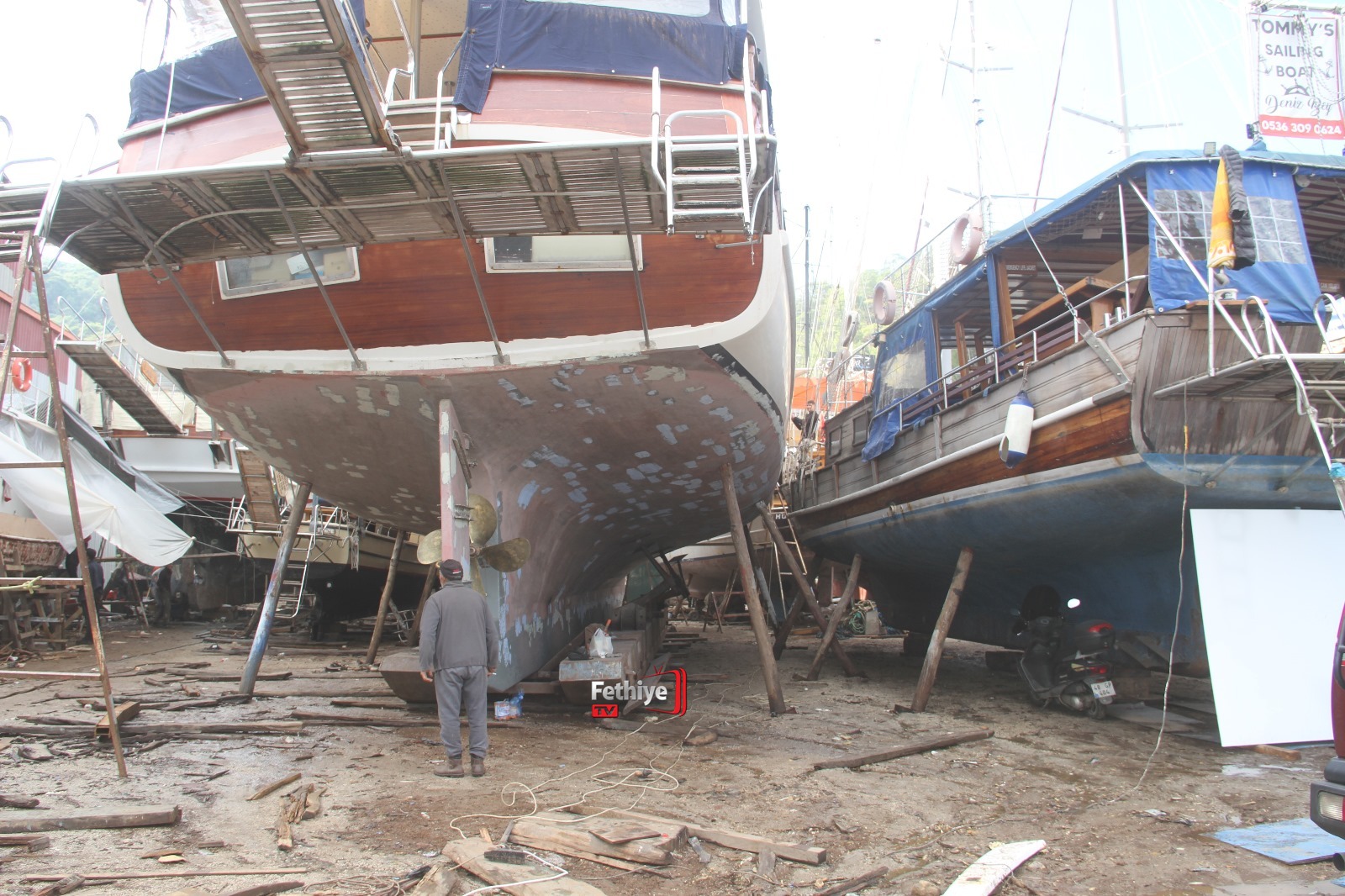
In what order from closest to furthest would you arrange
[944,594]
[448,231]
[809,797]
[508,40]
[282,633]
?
[809,797] < [448,231] < [508,40] < [944,594] < [282,633]

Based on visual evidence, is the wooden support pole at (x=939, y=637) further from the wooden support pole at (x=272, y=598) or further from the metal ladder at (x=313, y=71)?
the metal ladder at (x=313, y=71)

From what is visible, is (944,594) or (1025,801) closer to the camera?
(1025,801)

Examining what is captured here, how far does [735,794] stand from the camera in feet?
13.8

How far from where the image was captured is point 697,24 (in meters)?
5.46

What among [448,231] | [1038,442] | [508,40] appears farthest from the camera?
[1038,442]

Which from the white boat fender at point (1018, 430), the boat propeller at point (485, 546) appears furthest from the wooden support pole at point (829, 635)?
the boat propeller at point (485, 546)

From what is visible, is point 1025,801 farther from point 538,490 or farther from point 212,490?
point 212,490

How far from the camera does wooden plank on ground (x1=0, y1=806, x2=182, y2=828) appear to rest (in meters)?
3.29

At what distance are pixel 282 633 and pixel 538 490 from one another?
31.7ft

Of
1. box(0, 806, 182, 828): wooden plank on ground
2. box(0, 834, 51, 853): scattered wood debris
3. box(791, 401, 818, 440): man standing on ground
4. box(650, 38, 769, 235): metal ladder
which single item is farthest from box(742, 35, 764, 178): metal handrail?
box(791, 401, 818, 440): man standing on ground

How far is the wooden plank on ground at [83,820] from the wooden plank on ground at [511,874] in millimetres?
1309

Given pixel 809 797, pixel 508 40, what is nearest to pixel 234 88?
pixel 508 40

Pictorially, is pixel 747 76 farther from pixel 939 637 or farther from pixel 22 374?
pixel 22 374

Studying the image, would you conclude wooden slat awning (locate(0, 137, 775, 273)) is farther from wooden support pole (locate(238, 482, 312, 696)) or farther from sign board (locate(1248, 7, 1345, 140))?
sign board (locate(1248, 7, 1345, 140))
